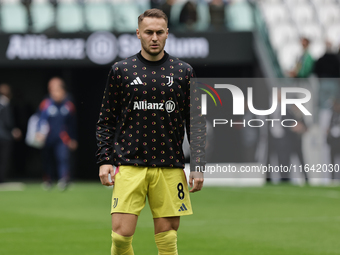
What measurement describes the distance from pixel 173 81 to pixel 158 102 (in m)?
0.18

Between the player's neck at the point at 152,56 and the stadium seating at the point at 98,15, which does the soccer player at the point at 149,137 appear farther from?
the stadium seating at the point at 98,15

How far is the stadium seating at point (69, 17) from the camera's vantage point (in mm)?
18344

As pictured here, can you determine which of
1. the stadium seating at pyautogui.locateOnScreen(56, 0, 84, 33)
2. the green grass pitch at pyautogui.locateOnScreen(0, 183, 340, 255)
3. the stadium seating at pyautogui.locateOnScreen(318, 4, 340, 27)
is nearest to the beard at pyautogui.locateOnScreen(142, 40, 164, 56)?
the green grass pitch at pyautogui.locateOnScreen(0, 183, 340, 255)

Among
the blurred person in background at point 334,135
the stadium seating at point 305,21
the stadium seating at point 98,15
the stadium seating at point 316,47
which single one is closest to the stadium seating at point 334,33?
the stadium seating at point 305,21

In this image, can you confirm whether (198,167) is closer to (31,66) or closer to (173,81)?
(173,81)

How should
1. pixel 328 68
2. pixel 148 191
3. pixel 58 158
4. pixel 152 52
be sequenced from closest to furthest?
1. pixel 152 52
2. pixel 148 191
3. pixel 58 158
4. pixel 328 68

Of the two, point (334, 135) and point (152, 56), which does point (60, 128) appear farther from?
point (152, 56)

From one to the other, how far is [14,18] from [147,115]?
14.7 metres


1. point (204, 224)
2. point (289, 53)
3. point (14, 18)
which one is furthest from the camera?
point (289, 53)

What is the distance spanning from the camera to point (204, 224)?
9.71 metres

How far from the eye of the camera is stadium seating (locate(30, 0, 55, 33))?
1828 cm

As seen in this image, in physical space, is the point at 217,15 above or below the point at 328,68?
above

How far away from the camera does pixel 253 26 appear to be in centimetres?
1842

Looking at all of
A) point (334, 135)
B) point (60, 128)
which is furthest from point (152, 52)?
point (334, 135)
